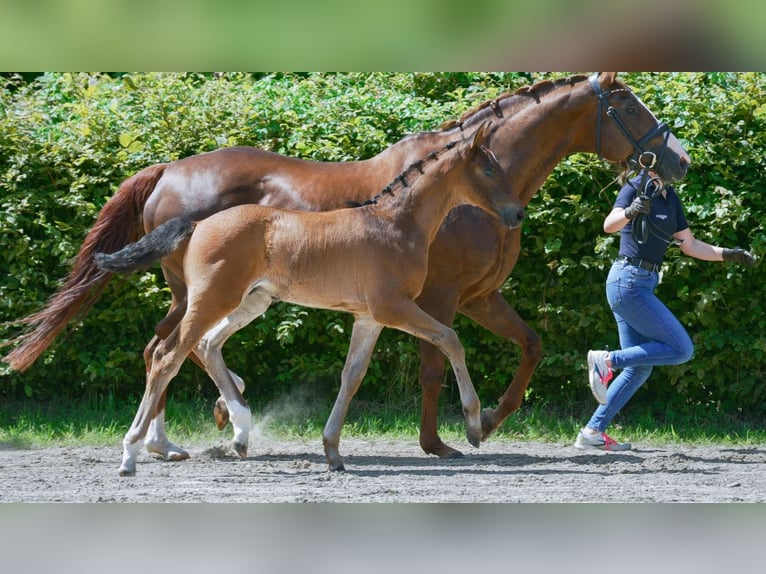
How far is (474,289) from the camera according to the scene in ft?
22.4

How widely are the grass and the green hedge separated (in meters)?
0.14

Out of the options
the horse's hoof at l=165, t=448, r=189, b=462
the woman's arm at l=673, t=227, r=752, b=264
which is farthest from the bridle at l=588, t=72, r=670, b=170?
the horse's hoof at l=165, t=448, r=189, b=462

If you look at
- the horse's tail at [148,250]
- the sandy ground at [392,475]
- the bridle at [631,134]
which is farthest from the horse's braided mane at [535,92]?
the sandy ground at [392,475]

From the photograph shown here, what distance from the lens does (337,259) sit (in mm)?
5930

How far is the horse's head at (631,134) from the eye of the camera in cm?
657

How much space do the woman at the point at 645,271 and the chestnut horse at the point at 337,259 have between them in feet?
3.09

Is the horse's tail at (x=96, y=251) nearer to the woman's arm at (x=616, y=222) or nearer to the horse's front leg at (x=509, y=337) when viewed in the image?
the horse's front leg at (x=509, y=337)

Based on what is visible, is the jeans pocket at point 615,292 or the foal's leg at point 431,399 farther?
the foal's leg at point 431,399

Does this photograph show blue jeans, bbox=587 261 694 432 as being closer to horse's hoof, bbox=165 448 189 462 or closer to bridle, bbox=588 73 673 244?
bridle, bbox=588 73 673 244

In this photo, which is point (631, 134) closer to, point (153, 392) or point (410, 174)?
point (410, 174)

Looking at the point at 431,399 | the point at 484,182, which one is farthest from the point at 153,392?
the point at 484,182

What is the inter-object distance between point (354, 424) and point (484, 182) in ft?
9.34

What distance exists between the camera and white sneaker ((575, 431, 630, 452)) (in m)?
6.86
